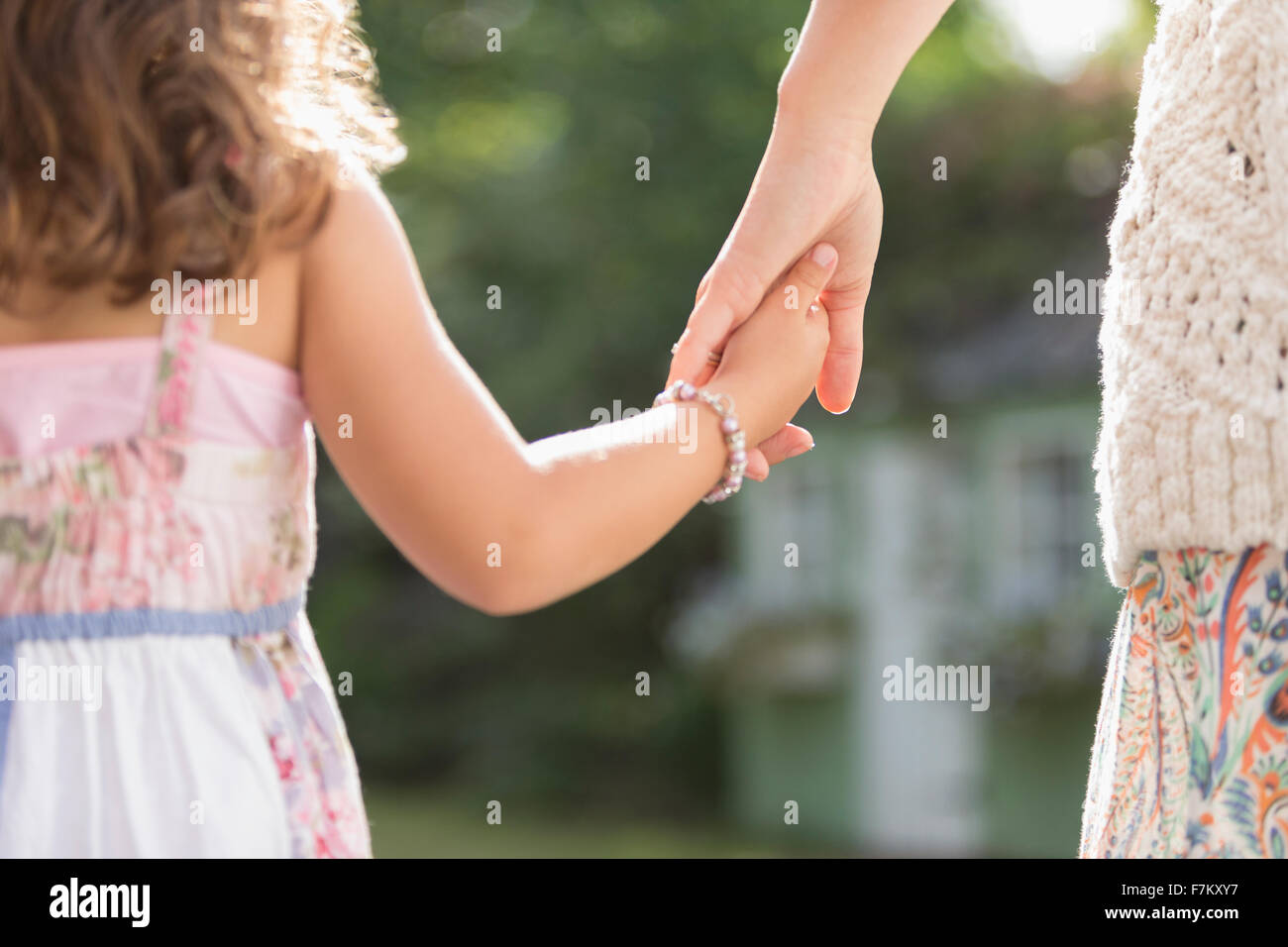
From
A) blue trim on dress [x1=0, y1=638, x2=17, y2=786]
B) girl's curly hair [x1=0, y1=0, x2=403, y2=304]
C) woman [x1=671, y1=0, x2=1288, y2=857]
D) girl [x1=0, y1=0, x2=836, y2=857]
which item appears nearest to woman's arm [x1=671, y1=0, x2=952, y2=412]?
woman [x1=671, y1=0, x2=1288, y2=857]

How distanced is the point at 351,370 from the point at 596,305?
34.4ft

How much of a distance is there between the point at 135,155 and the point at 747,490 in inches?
401

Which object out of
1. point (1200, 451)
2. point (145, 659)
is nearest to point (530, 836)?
point (145, 659)

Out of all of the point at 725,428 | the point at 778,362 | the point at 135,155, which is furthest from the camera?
the point at 778,362

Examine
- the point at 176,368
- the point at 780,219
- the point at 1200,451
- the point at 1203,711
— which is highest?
the point at 780,219

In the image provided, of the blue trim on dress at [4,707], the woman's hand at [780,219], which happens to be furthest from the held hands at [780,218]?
the blue trim on dress at [4,707]

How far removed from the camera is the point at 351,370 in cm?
133

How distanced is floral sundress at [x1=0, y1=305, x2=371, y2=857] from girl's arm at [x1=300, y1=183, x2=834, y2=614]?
112 mm

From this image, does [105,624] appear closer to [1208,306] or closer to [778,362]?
[778,362]

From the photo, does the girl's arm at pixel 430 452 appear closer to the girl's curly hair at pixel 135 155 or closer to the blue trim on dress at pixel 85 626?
the girl's curly hair at pixel 135 155

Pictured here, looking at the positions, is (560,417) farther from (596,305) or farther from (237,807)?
(237,807)

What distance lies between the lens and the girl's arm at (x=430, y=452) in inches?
52.3

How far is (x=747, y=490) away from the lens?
1139 centimetres
